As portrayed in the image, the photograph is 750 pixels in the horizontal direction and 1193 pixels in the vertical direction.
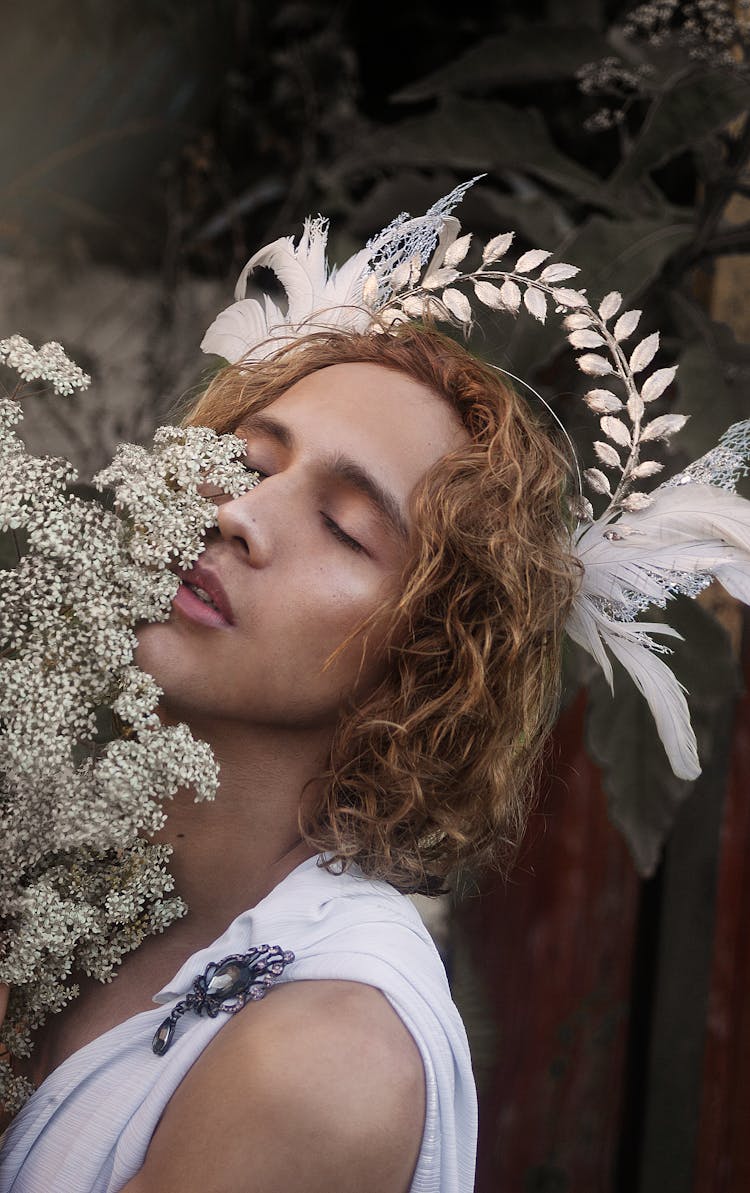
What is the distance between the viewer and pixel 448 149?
1.71 metres

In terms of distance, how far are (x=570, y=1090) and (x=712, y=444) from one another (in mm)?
1491

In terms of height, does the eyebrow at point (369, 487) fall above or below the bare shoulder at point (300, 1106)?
above

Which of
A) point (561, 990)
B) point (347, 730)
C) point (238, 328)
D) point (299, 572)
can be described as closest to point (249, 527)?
point (299, 572)

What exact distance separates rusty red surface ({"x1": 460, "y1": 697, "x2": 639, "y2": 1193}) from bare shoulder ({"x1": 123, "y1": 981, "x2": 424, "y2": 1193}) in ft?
4.72

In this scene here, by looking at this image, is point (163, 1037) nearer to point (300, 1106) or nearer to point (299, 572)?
point (300, 1106)

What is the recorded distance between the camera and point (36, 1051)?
940mm

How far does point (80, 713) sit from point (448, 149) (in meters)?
1.19

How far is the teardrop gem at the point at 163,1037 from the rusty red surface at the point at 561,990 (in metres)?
1.40

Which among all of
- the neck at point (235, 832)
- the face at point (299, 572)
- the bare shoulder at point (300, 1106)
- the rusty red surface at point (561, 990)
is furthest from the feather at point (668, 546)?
the rusty red surface at point (561, 990)

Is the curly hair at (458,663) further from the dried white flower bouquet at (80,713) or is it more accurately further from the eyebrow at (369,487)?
the dried white flower bouquet at (80,713)

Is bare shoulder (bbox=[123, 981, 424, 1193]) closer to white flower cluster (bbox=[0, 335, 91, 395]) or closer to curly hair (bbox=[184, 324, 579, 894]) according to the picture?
curly hair (bbox=[184, 324, 579, 894])

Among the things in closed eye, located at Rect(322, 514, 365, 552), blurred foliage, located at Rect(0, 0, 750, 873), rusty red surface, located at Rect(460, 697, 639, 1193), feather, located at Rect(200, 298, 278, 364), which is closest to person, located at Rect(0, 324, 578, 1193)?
closed eye, located at Rect(322, 514, 365, 552)

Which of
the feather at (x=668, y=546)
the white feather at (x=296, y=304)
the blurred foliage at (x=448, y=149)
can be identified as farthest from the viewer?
the blurred foliage at (x=448, y=149)

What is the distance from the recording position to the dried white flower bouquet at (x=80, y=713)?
84 centimetres
